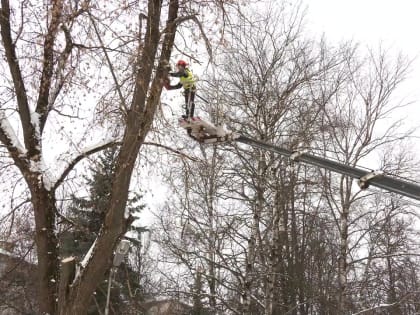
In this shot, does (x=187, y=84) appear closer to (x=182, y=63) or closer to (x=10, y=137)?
(x=182, y=63)

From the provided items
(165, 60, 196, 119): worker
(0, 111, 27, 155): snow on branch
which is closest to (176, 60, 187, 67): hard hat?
(165, 60, 196, 119): worker

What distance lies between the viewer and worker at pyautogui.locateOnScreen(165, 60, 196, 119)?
6.87 meters

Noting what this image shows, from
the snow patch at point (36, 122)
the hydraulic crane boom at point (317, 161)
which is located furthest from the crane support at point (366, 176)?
the snow patch at point (36, 122)

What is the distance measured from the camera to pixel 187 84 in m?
7.14

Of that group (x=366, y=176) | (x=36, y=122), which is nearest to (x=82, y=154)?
(x=36, y=122)

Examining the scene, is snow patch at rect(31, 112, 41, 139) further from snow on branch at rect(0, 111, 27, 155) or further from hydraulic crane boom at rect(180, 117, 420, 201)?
hydraulic crane boom at rect(180, 117, 420, 201)

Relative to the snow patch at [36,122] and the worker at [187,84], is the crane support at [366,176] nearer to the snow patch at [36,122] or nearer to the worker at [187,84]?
the worker at [187,84]

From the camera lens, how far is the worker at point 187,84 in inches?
270

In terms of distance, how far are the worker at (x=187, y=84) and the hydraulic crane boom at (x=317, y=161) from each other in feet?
3.66

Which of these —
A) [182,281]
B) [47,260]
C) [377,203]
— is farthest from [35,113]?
[377,203]

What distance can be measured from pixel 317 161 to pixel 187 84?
267 centimetres

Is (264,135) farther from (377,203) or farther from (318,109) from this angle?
(377,203)

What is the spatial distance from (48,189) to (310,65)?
383 inches

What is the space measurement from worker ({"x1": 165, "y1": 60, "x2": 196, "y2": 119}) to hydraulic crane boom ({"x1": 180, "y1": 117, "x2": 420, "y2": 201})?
1115 millimetres
